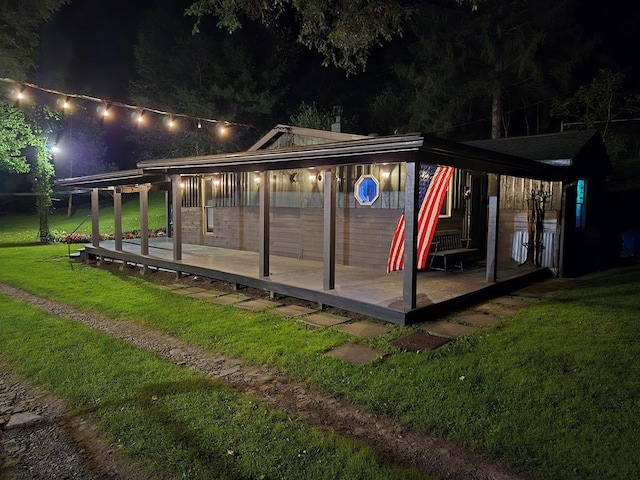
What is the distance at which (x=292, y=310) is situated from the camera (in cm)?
689

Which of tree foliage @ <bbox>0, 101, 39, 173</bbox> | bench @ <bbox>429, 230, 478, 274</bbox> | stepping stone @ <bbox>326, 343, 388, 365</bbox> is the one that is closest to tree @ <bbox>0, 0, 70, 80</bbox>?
tree foliage @ <bbox>0, 101, 39, 173</bbox>

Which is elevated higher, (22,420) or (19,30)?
(19,30)

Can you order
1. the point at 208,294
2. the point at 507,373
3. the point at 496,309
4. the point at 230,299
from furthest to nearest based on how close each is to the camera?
the point at 208,294 → the point at 230,299 → the point at 496,309 → the point at 507,373

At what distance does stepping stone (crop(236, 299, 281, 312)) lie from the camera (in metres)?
7.02

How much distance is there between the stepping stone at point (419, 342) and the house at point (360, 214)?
38 cm

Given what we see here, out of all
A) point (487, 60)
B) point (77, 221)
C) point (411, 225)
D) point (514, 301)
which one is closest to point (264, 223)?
point (411, 225)

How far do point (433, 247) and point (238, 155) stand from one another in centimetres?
443

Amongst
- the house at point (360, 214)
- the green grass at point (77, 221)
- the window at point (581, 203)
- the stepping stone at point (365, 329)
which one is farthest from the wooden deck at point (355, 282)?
the green grass at point (77, 221)

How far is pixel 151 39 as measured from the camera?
81.9 feet

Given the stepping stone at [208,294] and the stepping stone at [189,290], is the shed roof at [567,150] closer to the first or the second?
the stepping stone at [208,294]

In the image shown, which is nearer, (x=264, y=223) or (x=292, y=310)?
(x=292, y=310)

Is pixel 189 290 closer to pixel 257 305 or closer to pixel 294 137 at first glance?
pixel 257 305

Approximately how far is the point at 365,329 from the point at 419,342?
0.83 meters

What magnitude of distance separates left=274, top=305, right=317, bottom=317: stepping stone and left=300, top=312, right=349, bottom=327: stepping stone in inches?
9.0
